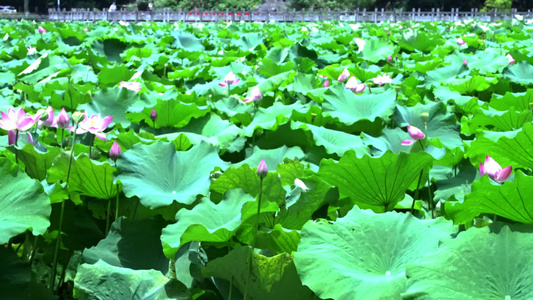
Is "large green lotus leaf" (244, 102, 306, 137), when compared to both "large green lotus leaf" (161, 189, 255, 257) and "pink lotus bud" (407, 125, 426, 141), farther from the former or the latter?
"large green lotus leaf" (161, 189, 255, 257)

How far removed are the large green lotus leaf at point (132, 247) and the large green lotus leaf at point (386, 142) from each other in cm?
56

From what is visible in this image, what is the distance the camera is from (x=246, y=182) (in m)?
0.94

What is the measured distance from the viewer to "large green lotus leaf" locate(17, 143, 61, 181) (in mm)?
1056

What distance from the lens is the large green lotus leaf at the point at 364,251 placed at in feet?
2.06

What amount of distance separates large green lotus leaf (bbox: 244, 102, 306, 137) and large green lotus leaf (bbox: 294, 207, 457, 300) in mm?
643

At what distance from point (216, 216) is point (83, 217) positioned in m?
0.29

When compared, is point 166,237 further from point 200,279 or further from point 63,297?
point 63,297

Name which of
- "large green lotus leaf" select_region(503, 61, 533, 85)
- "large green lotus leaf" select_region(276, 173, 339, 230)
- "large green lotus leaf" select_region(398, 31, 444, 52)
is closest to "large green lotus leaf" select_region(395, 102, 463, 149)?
"large green lotus leaf" select_region(276, 173, 339, 230)

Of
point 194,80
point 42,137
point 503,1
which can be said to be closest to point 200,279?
point 42,137

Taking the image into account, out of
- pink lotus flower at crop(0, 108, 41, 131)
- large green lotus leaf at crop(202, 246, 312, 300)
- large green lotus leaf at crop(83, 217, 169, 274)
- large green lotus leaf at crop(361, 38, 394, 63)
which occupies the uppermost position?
large green lotus leaf at crop(361, 38, 394, 63)

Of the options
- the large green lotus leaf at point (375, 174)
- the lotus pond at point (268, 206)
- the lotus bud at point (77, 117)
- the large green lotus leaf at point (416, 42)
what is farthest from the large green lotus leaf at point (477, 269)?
the large green lotus leaf at point (416, 42)

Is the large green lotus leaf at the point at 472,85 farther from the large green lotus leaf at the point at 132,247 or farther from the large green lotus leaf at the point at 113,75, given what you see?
the large green lotus leaf at the point at 132,247

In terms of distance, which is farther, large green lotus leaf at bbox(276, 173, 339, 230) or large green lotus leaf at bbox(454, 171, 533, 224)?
large green lotus leaf at bbox(276, 173, 339, 230)

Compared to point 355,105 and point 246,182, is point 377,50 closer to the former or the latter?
point 355,105
